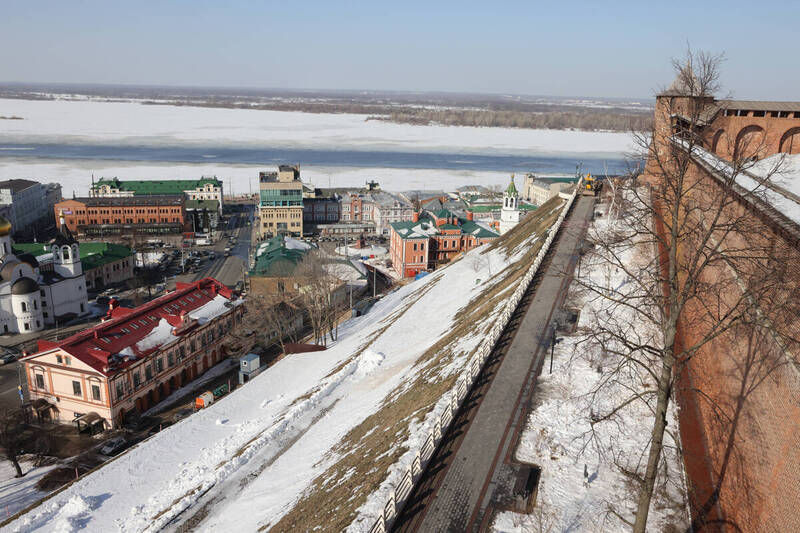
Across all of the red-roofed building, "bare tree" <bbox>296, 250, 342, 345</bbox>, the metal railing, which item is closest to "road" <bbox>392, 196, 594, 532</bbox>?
the metal railing

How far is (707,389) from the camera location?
711 inches

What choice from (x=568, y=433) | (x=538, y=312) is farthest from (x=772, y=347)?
(x=538, y=312)

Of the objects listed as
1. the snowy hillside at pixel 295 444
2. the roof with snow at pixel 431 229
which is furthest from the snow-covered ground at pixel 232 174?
the snowy hillside at pixel 295 444

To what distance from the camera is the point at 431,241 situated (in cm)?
6719

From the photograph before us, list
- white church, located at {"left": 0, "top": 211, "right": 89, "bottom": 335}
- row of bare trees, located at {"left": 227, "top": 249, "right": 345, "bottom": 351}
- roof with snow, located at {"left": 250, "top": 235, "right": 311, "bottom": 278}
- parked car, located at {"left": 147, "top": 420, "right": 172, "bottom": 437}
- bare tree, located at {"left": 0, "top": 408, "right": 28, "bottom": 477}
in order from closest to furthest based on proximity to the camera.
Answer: bare tree, located at {"left": 0, "top": 408, "right": 28, "bottom": 477}
parked car, located at {"left": 147, "top": 420, "right": 172, "bottom": 437}
row of bare trees, located at {"left": 227, "top": 249, "right": 345, "bottom": 351}
white church, located at {"left": 0, "top": 211, "right": 89, "bottom": 335}
roof with snow, located at {"left": 250, "top": 235, "right": 311, "bottom": 278}

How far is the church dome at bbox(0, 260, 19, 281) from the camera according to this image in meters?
48.4

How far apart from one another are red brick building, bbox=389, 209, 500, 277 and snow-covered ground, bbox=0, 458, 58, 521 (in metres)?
42.8

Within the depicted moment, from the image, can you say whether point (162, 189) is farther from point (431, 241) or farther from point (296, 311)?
point (296, 311)

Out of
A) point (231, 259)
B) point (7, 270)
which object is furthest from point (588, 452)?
point (231, 259)

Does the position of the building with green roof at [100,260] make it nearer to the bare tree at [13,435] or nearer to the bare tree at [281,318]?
the bare tree at [281,318]

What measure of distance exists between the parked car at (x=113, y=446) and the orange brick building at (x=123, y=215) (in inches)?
2225

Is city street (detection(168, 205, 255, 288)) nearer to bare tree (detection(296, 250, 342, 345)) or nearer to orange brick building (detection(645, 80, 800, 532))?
bare tree (detection(296, 250, 342, 345))

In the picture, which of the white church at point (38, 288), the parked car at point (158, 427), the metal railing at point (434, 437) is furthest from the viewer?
the white church at point (38, 288)

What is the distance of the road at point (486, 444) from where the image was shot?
14.6 meters
